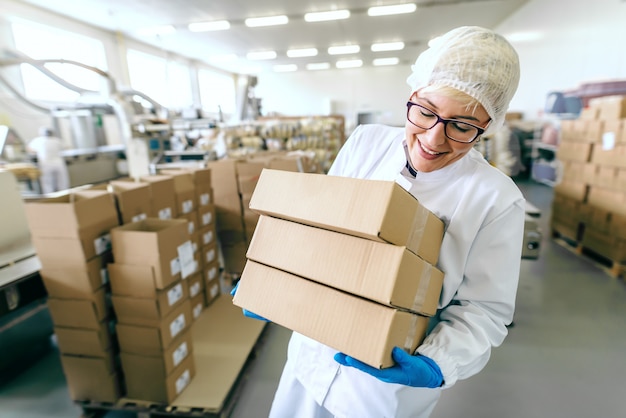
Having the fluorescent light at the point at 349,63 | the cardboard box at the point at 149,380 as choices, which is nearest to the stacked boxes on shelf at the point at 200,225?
the cardboard box at the point at 149,380

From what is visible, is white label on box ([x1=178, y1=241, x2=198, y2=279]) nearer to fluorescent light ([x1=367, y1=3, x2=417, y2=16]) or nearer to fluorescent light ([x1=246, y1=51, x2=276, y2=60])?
fluorescent light ([x1=367, y1=3, x2=417, y2=16])

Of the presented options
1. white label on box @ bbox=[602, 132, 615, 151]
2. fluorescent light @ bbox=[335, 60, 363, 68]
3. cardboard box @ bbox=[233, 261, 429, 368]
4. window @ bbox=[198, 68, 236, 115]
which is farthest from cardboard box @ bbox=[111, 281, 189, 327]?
fluorescent light @ bbox=[335, 60, 363, 68]

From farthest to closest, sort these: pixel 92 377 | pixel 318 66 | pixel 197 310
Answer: pixel 318 66 → pixel 197 310 → pixel 92 377

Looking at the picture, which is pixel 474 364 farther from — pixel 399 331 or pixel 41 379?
pixel 41 379

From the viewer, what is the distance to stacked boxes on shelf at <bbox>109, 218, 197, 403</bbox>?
1470mm

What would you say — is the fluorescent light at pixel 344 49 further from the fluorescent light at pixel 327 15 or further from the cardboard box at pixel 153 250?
the cardboard box at pixel 153 250

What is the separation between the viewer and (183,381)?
172cm

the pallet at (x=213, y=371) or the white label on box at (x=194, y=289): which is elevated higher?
the white label on box at (x=194, y=289)

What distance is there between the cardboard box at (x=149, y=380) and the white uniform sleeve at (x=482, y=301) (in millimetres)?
1425

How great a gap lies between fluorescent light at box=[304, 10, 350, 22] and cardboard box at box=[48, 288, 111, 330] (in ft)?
24.2

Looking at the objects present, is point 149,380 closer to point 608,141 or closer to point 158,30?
point 608,141

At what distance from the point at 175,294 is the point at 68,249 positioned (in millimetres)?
524

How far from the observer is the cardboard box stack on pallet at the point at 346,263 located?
0.65m

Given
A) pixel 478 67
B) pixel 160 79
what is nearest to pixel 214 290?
pixel 478 67
